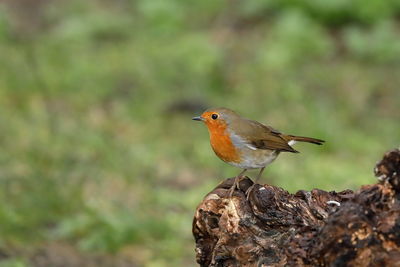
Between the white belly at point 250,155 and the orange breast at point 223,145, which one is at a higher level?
the orange breast at point 223,145

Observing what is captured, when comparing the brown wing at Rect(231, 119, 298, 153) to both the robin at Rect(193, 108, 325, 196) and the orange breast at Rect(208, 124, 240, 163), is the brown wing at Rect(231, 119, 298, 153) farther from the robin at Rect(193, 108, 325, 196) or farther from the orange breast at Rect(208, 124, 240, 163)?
the orange breast at Rect(208, 124, 240, 163)

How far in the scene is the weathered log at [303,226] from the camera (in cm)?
368

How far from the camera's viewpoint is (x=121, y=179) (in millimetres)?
8289

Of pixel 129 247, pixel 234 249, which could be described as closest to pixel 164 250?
pixel 129 247

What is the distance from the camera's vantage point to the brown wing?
18.2 ft

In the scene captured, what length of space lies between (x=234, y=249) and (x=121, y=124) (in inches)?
229

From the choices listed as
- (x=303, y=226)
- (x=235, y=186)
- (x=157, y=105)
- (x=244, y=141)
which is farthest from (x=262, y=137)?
(x=157, y=105)

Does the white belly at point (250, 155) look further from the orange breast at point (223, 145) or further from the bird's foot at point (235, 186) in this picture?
the bird's foot at point (235, 186)

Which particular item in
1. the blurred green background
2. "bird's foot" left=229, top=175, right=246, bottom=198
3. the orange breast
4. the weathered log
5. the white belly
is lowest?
the weathered log

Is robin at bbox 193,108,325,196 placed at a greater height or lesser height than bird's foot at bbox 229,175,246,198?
greater

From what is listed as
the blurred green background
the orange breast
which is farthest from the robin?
the blurred green background

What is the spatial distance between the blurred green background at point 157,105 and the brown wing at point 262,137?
1764 mm

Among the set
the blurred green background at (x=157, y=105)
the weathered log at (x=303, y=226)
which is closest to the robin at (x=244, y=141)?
the weathered log at (x=303, y=226)

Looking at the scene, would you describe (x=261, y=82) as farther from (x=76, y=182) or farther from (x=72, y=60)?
(x=76, y=182)
